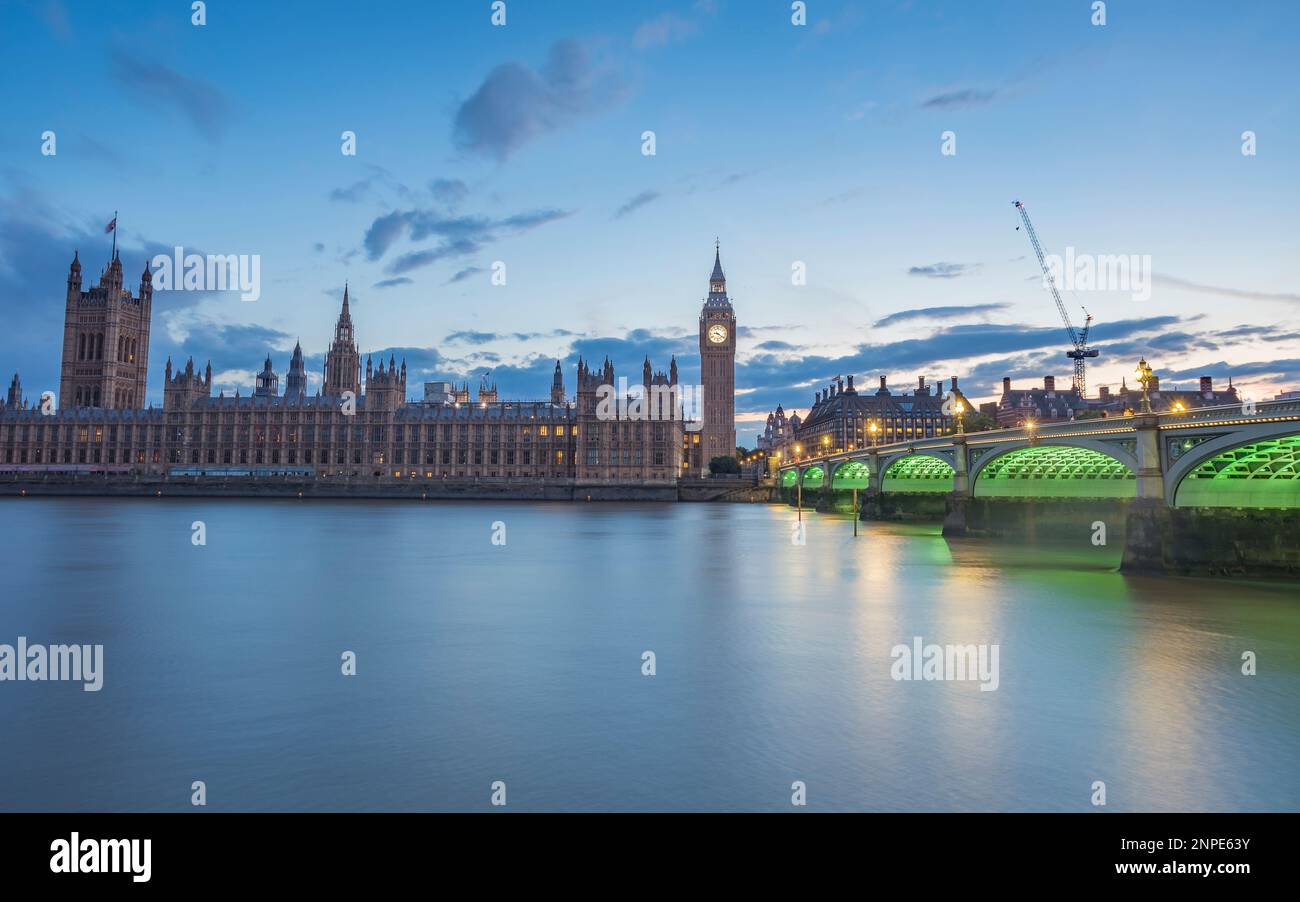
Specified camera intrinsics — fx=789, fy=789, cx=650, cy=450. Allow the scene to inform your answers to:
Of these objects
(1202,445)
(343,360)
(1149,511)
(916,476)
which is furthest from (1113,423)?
(343,360)

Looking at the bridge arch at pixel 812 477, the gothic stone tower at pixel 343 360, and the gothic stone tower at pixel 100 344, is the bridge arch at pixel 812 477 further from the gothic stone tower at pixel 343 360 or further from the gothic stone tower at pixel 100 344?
the gothic stone tower at pixel 100 344

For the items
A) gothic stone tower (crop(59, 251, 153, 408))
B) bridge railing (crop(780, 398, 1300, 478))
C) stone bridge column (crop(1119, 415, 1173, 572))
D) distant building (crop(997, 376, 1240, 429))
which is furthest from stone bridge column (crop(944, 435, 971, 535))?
gothic stone tower (crop(59, 251, 153, 408))

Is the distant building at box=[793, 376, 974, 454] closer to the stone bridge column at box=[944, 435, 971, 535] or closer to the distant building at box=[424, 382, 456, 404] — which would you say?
the distant building at box=[424, 382, 456, 404]

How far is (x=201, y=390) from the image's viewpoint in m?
128

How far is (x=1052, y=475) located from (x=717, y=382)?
325 ft

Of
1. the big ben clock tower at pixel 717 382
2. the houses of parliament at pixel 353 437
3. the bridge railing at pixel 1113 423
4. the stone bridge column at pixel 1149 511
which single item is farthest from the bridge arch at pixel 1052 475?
the big ben clock tower at pixel 717 382

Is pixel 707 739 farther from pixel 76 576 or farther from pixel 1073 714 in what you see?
pixel 76 576

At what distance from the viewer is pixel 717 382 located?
142 meters

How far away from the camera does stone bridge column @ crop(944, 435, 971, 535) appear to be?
45.0 meters

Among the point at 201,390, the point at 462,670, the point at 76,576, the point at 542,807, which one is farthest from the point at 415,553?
the point at 201,390

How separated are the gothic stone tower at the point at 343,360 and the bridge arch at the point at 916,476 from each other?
99874 millimetres

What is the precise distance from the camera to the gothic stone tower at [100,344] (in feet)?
443

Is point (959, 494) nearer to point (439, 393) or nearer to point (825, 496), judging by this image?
point (825, 496)

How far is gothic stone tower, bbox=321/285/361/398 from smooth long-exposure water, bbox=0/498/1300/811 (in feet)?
371
